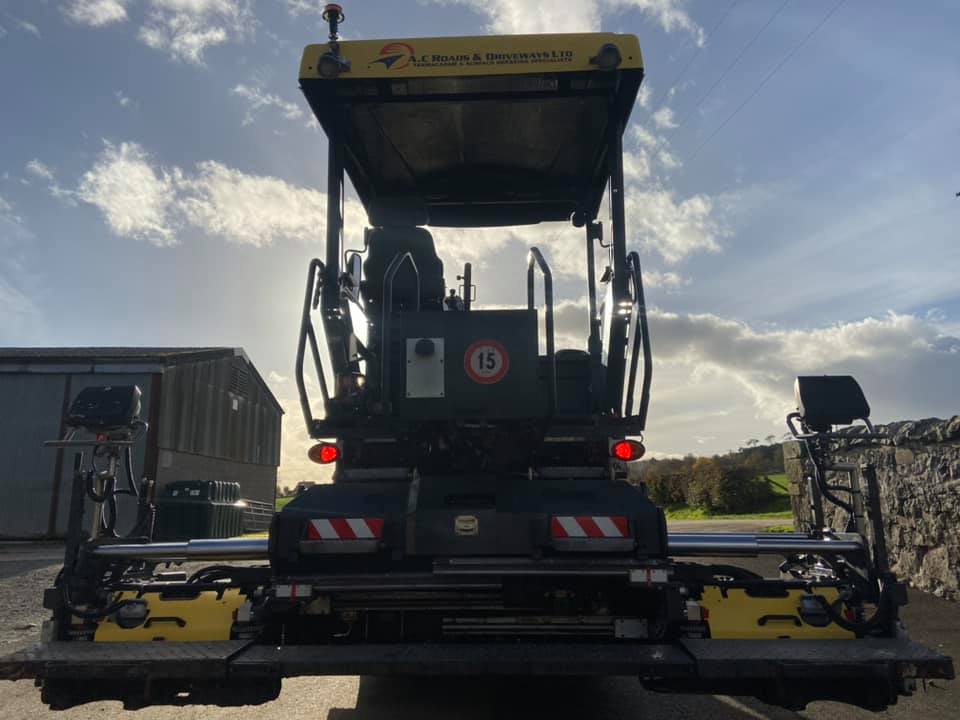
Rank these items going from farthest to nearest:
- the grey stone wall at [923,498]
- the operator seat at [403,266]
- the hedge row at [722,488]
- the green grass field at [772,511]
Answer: the hedge row at [722,488] → the green grass field at [772,511] → the grey stone wall at [923,498] → the operator seat at [403,266]

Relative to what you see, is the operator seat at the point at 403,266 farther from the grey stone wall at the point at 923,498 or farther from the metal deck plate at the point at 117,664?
the grey stone wall at the point at 923,498

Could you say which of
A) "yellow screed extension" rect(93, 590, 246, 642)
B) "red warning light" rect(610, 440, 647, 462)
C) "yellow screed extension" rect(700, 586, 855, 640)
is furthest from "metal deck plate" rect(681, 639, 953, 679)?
"yellow screed extension" rect(93, 590, 246, 642)

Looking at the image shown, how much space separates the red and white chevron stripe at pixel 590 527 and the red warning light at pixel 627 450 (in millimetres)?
597

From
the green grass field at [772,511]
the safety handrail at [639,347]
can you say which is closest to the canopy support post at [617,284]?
the safety handrail at [639,347]

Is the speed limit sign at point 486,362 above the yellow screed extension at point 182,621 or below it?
above

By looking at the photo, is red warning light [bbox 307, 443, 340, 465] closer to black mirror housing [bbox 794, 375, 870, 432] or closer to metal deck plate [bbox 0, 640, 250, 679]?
metal deck plate [bbox 0, 640, 250, 679]

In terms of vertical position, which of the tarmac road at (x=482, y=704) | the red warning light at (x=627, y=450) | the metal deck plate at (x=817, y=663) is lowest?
the tarmac road at (x=482, y=704)

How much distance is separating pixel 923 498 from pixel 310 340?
21.5ft

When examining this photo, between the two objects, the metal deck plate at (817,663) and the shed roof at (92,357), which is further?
the shed roof at (92,357)

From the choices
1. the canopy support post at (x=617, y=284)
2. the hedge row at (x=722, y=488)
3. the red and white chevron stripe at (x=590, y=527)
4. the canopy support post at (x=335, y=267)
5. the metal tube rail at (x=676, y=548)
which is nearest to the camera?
the red and white chevron stripe at (x=590, y=527)

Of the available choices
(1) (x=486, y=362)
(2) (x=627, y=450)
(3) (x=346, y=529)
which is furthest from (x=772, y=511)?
(3) (x=346, y=529)

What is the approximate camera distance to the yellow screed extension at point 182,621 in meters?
3.51

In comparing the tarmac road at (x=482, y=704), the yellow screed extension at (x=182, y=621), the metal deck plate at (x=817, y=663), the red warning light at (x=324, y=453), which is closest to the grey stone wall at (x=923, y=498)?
the tarmac road at (x=482, y=704)

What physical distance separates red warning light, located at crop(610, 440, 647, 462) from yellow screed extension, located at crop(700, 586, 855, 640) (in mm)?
788
